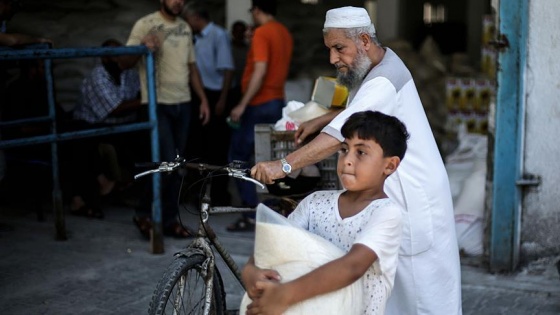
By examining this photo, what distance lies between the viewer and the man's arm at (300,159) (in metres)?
3.53

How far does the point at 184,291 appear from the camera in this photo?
151 inches

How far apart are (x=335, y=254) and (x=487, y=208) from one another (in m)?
3.06

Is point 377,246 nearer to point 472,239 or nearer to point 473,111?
point 472,239

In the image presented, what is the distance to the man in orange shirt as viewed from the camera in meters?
6.91

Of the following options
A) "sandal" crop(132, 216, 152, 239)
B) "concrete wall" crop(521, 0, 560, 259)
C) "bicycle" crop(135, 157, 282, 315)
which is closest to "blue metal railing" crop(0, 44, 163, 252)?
"sandal" crop(132, 216, 152, 239)

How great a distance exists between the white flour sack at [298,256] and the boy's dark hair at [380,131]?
37cm

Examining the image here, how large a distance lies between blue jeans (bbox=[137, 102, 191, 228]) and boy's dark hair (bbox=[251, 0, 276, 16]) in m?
0.89

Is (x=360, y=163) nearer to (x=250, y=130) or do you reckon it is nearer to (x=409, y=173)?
(x=409, y=173)

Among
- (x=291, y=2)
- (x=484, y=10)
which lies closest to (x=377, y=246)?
(x=291, y=2)

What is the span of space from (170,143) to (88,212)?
1206 millimetres

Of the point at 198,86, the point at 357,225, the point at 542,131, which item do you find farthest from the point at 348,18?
the point at 198,86

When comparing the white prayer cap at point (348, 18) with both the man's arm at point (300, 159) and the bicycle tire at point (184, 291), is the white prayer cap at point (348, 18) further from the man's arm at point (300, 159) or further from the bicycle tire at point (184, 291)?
the bicycle tire at point (184, 291)

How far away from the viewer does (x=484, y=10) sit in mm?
13094

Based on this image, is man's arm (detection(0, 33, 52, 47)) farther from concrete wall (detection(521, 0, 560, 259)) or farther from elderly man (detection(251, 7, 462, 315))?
concrete wall (detection(521, 0, 560, 259))
